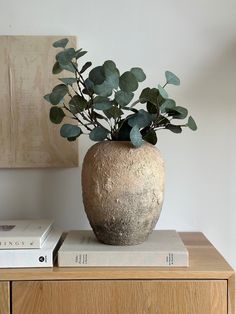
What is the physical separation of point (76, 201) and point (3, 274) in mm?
476

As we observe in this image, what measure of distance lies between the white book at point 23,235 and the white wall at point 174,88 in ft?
0.71

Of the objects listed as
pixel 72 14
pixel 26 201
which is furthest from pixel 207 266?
pixel 72 14

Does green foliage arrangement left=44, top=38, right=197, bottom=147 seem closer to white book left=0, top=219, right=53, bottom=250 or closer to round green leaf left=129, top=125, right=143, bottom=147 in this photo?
round green leaf left=129, top=125, right=143, bottom=147

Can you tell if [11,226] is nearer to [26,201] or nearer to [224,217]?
[26,201]

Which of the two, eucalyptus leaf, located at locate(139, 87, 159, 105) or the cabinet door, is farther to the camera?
eucalyptus leaf, located at locate(139, 87, 159, 105)

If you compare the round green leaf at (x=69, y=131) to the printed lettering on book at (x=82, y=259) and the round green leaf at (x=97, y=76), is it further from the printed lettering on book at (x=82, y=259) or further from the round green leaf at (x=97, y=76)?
the printed lettering on book at (x=82, y=259)

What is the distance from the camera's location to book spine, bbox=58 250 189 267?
3.42 feet

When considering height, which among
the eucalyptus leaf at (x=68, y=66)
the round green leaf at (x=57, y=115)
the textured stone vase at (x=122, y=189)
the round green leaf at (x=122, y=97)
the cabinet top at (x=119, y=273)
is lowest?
the cabinet top at (x=119, y=273)

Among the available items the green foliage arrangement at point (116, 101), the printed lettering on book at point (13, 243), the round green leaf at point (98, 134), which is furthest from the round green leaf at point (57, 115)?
the printed lettering on book at point (13, 243)

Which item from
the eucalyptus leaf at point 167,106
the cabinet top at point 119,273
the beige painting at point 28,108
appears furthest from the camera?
the beige painting at point 28,108

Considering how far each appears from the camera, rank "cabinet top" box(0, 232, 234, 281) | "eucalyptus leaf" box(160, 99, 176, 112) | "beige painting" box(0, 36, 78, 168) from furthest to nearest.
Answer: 1. "beige painting" box(0, 36, 78, 168)
2. "eucalyptus leaf" box(160, 99, 176, 112)
3. "cabinet top" box(0, 232, 234, 281)

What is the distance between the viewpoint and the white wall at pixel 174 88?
143 centimetres

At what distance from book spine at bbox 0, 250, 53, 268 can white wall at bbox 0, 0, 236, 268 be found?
0.41 m

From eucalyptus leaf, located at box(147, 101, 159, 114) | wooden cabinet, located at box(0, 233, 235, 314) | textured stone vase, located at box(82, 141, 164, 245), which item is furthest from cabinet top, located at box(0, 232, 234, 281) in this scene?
eucalyptus leaf, located at box(147, 101, 159, 114)
